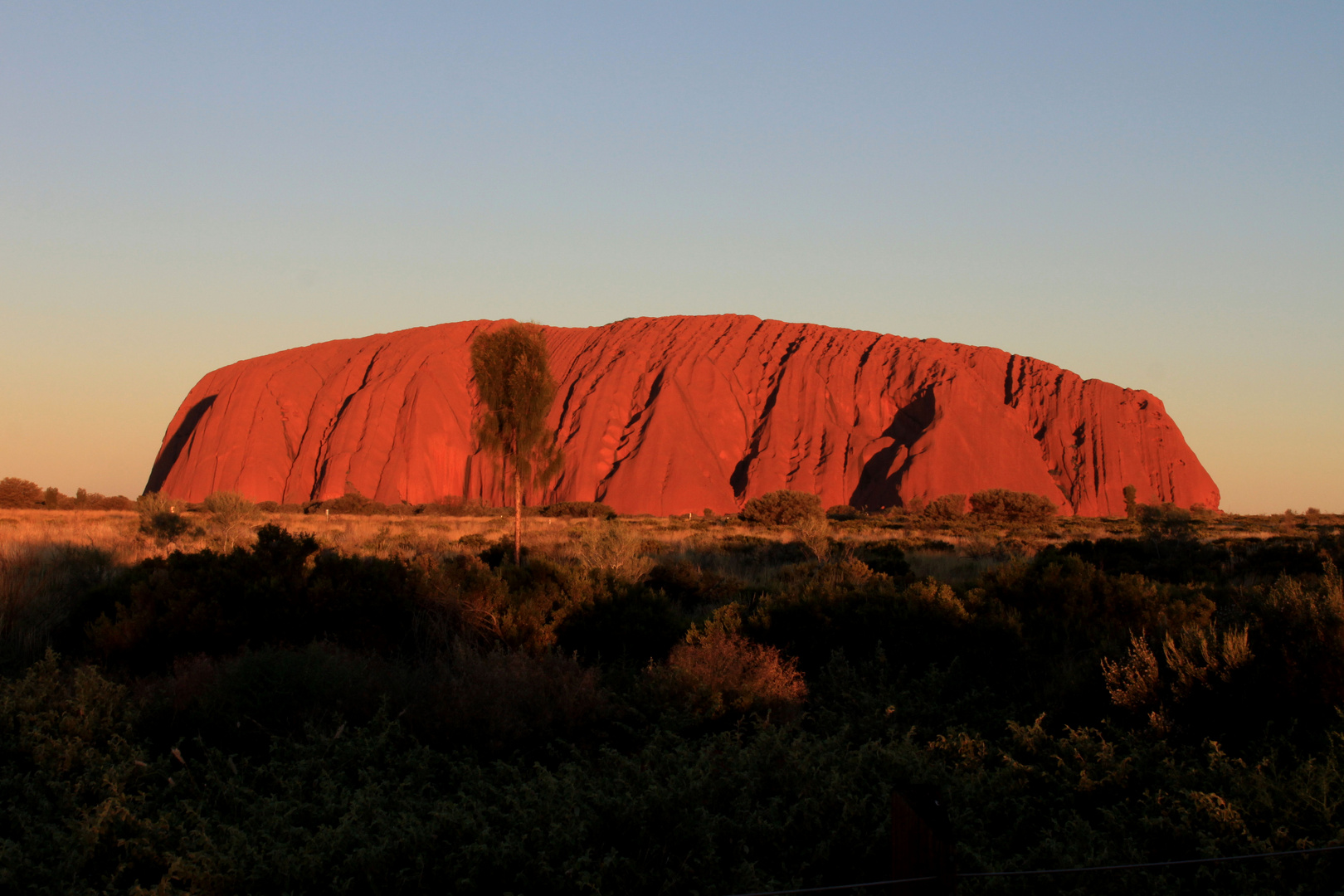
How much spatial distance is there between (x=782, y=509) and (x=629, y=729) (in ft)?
108

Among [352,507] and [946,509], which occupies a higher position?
[946,509]

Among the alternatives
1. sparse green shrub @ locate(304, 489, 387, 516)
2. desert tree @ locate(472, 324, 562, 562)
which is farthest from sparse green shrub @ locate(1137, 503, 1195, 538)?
sparse green shrub @ locate(304, 489, 387, 516)

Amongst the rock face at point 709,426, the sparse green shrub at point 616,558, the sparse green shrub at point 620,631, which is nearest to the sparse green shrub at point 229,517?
the sparse green shrub at point 616,558

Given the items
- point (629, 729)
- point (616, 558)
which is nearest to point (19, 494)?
point (616, 558)

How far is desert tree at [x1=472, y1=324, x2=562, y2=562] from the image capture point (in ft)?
55.8

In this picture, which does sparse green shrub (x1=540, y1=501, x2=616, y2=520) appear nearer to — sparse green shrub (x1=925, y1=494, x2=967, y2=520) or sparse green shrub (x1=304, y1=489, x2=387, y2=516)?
sparse green shrub (x1=304, y1=489, x2=387, y2=516)

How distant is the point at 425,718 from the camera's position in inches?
212

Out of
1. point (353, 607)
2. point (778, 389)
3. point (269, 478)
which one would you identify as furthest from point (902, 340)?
point (353, 607)

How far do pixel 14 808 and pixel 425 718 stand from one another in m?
2.09

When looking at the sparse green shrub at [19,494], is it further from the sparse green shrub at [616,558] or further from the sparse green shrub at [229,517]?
the sparse green shrub at [616,558]

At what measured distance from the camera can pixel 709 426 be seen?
73250 millimetres

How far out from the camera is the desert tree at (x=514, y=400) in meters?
17.0

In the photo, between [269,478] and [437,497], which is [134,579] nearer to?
[437,497]

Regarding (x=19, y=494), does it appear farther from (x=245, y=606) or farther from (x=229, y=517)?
(x=245, y=606)
